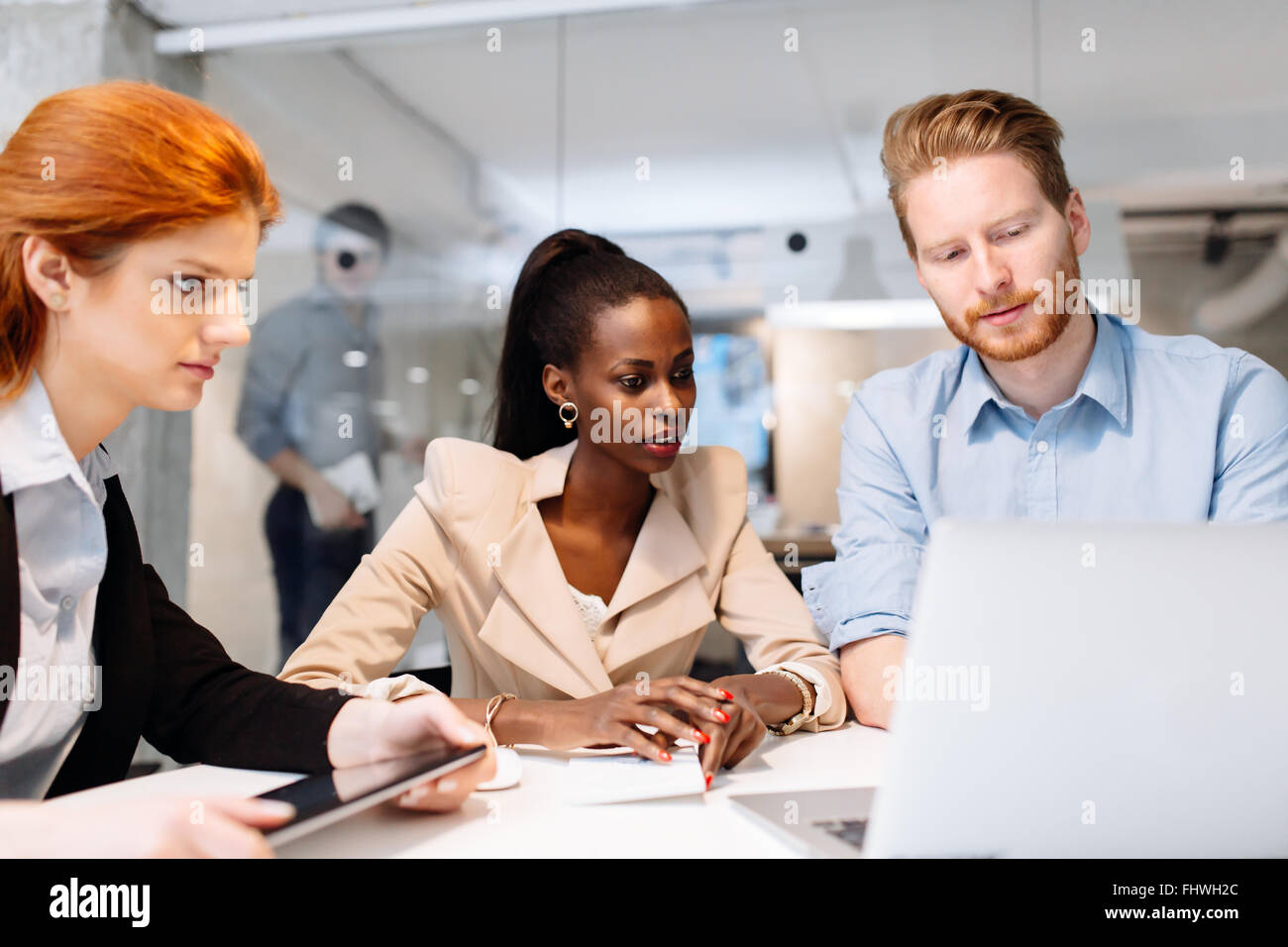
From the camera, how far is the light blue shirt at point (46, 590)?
101cm

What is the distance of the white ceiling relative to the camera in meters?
3.56

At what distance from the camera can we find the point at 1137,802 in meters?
0.64

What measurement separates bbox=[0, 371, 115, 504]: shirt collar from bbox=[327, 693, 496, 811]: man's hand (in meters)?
0.39

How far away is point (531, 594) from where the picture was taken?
162 centimetres

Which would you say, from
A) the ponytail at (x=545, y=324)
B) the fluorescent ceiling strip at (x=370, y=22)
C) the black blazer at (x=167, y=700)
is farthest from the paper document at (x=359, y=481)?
the black blazer at (x=167, y=700)

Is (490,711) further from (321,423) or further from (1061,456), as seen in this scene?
(321,423)

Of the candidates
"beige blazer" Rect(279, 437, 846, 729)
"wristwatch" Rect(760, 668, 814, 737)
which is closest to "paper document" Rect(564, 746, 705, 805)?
"wristwatch" Rect(760, 668, 814, 737)

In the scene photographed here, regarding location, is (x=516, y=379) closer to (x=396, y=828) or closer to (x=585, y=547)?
(x=585, y=547)

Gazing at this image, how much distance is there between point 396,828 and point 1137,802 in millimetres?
590

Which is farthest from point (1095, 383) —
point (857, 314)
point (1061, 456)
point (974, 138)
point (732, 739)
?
point (857, 314)

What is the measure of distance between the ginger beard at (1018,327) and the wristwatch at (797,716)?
0.63 meters

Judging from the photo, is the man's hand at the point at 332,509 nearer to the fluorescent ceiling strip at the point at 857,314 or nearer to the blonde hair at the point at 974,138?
the fluorescent ceiling strip at the point at 857,314

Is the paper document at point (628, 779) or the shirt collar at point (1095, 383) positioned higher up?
the shirt collar at point (1095, 383)

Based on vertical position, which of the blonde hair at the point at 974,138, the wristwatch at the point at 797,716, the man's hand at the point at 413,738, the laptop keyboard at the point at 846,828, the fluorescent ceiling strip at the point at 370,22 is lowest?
the wristwatch at the point at 797,716
